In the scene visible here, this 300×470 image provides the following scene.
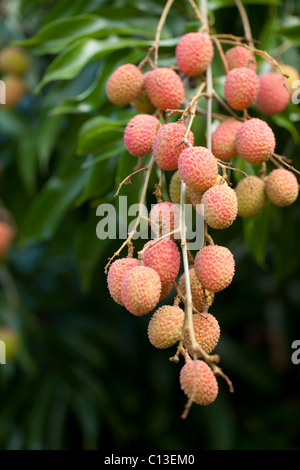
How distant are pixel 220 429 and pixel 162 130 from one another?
136 centimetres

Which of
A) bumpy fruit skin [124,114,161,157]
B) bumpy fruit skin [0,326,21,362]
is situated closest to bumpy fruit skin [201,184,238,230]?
bumpy fruit skin [124,114,161,157]

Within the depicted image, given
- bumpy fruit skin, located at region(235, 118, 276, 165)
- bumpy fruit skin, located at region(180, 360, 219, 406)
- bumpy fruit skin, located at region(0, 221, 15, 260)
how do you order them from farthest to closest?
1. bumpy fruit skin, located at region(0, 221, 15, 260)
2. bumpy fruit skin, located at region(235, 118, 276, 165)
3. bumpy fruit skin, located at region(180, 360, 219, 406)

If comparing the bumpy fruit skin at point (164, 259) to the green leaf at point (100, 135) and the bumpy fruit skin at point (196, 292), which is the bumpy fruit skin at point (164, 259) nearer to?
the bumpy fruit skin at point (196, 292)

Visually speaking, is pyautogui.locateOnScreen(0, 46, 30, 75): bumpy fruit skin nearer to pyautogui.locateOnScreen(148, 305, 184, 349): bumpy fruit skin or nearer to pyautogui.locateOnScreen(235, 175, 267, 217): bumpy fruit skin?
Answer: pyautogui.locateOnScreen(235, 175, 267, 217): bumpy fruit skin

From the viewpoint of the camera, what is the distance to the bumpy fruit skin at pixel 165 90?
0.65 metres

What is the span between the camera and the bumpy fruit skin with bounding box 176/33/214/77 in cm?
68

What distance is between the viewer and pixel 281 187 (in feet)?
2.13

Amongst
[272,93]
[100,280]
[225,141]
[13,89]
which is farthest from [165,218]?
[13,89]

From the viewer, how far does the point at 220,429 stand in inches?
67.1

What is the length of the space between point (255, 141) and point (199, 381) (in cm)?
28

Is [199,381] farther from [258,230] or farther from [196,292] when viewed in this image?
[258,230]

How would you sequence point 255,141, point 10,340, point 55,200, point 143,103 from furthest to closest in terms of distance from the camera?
point 10,340, point 55,200, point 143,103, point 255,141

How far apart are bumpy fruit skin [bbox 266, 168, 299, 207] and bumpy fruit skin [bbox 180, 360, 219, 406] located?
27 cm

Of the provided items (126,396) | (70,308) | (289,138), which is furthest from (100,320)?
(289,138)
